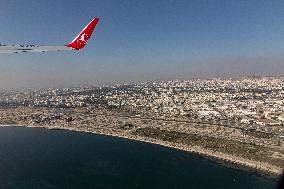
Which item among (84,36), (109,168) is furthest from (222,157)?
(84,36)

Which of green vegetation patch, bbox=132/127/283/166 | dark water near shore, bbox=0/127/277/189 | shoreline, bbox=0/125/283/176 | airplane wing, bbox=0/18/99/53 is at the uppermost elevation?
airplane wing, bbox=0/18/99/53

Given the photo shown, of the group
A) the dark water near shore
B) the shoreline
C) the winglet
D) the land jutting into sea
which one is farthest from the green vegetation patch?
the winglet

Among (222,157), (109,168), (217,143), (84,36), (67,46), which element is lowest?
(109,168)

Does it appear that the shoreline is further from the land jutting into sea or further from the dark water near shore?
the dark water near shore

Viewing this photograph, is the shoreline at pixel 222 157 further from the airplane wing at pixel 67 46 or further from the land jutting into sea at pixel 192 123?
the airplane wing at pixel 67 46

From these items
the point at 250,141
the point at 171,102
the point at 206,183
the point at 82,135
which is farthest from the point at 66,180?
the point at 171,102

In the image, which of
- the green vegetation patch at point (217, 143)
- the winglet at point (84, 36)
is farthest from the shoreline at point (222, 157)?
the winglet at point (84, 36)

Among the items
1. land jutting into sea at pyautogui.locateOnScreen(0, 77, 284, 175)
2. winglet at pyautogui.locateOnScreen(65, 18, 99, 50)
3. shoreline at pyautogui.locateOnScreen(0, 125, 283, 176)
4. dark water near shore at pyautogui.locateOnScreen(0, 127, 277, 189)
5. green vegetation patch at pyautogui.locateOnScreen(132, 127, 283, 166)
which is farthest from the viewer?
A: land jutting into sea at pyautogui.locateOnScreen(0, 77, 284, 175)

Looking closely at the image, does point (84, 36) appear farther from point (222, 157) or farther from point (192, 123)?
point (192, 123)
